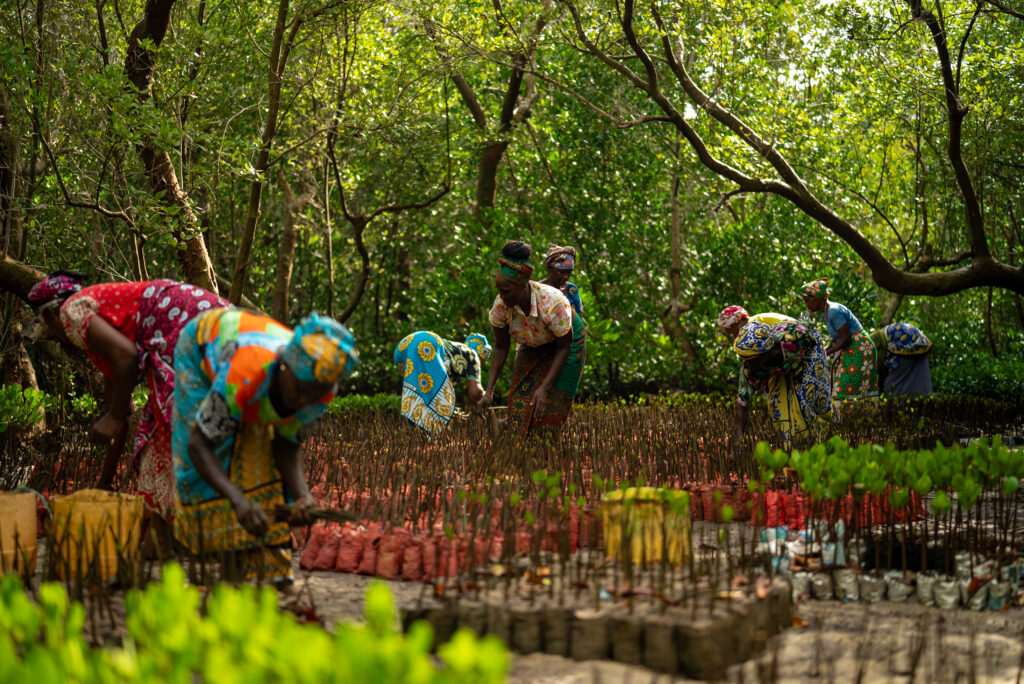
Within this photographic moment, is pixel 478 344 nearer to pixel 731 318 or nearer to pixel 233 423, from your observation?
pixel 731 318

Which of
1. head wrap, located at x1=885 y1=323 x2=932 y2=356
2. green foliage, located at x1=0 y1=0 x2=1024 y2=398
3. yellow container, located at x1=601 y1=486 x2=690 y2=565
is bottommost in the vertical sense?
yellow container, located at x1=601 y1=486 x2=690 y2=565

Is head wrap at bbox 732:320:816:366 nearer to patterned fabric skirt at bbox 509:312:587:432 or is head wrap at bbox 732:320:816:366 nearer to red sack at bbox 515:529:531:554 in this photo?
patterned fabric skirt at bbox 509:312:587:432

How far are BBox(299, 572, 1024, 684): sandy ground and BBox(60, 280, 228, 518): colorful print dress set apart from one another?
3.49 feet

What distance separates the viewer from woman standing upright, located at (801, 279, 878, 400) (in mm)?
10852

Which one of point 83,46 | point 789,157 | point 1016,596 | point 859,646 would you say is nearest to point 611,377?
point 789,157

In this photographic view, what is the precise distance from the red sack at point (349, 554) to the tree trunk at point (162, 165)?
448 cm

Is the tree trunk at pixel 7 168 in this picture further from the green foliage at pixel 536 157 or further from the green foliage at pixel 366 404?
the green foliage at pixel 366 404

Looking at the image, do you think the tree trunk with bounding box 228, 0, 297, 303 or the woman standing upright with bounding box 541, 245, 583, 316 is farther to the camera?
the tree trunk with bounding box 228, 0, 297, 303

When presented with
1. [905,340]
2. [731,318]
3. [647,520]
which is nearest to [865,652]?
[647,520]

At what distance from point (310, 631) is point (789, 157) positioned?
16.6 metres

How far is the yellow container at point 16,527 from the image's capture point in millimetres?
4594

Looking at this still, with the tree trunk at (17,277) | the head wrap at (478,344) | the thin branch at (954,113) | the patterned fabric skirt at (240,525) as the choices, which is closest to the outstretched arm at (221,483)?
the patterned fabric skirt at (240,525)

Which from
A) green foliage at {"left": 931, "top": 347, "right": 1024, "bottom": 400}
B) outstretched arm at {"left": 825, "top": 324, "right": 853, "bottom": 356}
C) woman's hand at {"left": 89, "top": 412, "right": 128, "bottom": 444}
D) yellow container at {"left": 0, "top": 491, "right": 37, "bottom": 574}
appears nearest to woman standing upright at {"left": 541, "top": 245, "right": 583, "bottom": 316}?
outstretched arm at {"left": 825, "top": 324, "right": 853, "bottom": 356}

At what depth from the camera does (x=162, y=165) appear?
9.32 meters
